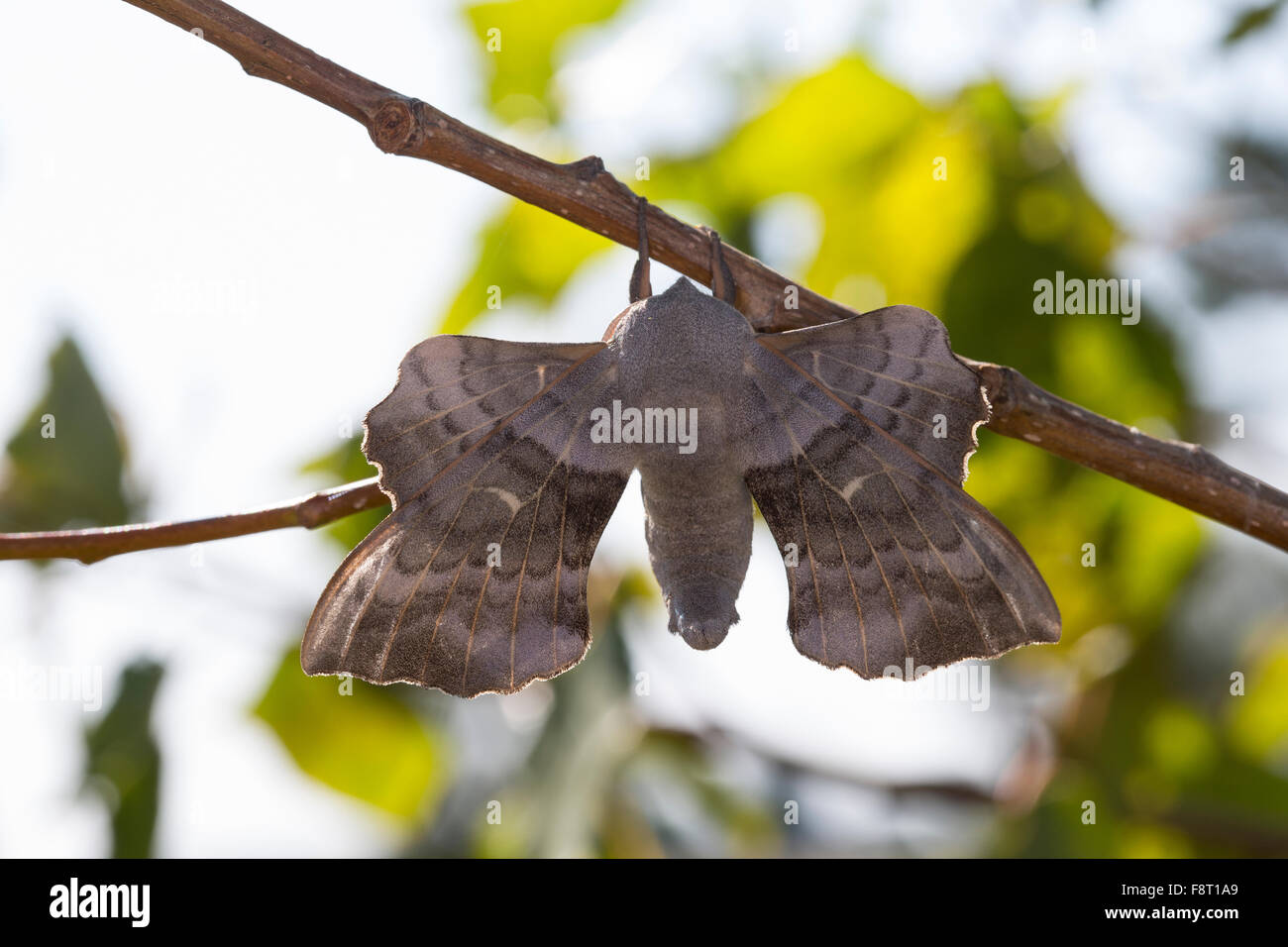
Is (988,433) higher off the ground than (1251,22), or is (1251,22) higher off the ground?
(1251,22)

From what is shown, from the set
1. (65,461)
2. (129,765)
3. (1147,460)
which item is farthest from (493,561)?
(65,461)

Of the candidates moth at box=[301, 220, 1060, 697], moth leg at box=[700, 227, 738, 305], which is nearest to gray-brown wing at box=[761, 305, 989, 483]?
moth at box=[301, 220, 1060, 697]

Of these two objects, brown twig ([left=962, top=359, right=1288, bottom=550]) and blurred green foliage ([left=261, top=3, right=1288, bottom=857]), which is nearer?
brown twig ([left=962, top=359, right=1288, bottom=550])

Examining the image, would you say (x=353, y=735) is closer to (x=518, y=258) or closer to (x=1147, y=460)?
(x=518, y=258)

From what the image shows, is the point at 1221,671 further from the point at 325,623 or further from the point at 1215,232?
the point at 325,623

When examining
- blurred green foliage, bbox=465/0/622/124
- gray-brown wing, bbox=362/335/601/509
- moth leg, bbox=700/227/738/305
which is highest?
blurred green foliage, bbox=465/0/622/124

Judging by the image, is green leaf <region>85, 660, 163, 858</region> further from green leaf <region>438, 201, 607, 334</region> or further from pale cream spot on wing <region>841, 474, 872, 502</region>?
pale cream spot on wing <region>841, 474, 872, 502</region>
